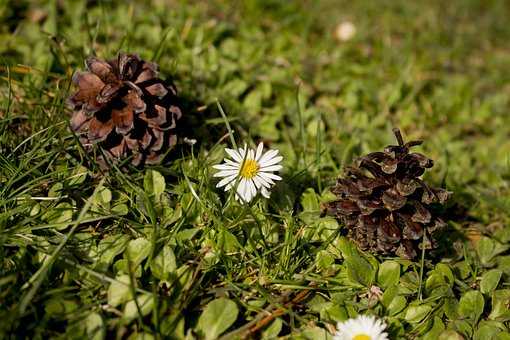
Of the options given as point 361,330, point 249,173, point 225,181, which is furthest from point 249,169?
point 361,330

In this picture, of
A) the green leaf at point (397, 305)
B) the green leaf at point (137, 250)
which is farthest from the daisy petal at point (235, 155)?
the green leaf at point (397, 305)

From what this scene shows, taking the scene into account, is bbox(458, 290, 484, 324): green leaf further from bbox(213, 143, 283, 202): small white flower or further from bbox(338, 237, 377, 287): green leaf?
bbox(213, 143, 283, 202): small white flower

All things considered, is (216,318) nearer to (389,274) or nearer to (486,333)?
(389,274)

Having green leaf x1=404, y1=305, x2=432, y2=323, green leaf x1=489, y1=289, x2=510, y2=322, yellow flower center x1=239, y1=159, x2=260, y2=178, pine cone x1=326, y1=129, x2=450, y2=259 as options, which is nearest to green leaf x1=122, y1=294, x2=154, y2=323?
yellow flower center x1=239, y1=159, x2=260, y2=178

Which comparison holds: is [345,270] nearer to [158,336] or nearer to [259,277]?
[259,277]

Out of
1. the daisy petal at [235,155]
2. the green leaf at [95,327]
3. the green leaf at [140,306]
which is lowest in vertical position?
the green leaf at [95,327]

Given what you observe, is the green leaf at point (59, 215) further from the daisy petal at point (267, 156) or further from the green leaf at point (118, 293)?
the daisy petal at point (267, 156)

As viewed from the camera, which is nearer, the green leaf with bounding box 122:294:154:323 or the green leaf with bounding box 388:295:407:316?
the green leaf with bounding box 122:294:154:323
